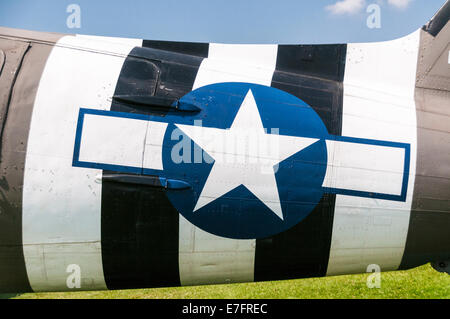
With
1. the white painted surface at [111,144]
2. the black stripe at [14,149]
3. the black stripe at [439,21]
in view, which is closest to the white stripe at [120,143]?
the white painted surface at [111,144]

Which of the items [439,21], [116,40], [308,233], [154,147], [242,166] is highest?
[439,21]

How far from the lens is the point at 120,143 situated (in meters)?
3.04

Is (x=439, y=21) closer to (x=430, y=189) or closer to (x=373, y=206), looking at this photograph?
(x=430, y=189)

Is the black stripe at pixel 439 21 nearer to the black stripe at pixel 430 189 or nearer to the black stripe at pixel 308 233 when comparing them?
the black stripe at pixel 430 189

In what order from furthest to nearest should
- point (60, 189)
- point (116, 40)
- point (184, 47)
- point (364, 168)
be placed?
1. point (184, 47)
2. point (116, 40)
3. point (364, 168)
4. point (60, 189)

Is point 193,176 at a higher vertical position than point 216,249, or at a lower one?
higher

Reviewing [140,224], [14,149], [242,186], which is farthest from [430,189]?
[14,149]

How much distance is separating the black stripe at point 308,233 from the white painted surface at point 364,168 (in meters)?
0.15

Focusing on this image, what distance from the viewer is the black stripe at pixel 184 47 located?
380 centimetres

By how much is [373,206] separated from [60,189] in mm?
2589

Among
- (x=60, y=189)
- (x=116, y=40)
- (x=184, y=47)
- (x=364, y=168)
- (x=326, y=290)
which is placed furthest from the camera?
(x=326, y=290)

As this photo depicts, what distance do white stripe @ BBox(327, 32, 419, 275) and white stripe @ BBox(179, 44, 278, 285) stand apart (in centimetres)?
76

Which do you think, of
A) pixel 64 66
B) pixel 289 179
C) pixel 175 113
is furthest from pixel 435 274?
pixel 64 66

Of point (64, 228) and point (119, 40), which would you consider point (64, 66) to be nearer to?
point (119, 40)
